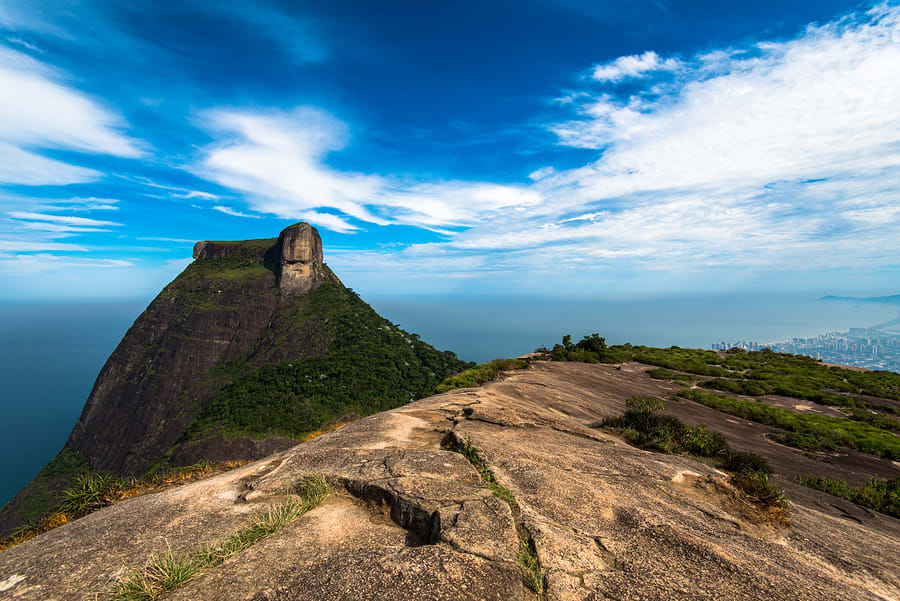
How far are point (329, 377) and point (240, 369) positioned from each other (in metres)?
25.4

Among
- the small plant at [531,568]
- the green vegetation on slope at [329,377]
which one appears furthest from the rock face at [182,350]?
the small plant at [531,568]

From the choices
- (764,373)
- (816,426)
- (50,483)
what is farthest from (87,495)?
(50,483)

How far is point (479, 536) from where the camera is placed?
155 inches

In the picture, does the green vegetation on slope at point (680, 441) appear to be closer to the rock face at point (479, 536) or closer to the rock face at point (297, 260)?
the rock face at point (479, 536)

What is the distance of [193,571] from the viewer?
3.63 meters

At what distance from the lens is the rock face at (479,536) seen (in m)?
3.42

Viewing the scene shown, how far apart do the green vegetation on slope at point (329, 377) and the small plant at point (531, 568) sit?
52888mm

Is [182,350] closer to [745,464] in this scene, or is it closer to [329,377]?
[329,377]

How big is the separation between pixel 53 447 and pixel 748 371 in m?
176

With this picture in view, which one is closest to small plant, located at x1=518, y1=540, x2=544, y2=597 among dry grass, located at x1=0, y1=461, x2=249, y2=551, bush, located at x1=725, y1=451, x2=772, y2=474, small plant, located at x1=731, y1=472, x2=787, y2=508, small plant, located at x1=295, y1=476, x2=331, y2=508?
small plant, located at x1=295, y1=476, x2=331, y2=508

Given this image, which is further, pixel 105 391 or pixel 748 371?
A: pixel 105 391

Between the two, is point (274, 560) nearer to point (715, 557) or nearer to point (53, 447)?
point (715, 557)

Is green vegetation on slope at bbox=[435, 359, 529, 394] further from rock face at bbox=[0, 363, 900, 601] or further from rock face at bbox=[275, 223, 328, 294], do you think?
rock face at bbox=[275, 223, 328, 294]

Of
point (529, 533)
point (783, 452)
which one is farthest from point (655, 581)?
point (783, 452)
